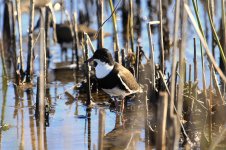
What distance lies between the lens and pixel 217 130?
279 inches

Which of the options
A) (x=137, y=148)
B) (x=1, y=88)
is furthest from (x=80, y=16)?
(x=137, y=148)

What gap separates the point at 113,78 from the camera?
309 inches

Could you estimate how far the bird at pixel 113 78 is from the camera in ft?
25.7

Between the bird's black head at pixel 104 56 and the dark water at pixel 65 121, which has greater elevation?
the bird's black head at pixel 104 56

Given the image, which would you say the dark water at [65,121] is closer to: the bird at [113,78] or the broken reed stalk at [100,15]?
the bird at [113,78]

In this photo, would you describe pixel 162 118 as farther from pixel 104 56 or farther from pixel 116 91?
pixel 104 56

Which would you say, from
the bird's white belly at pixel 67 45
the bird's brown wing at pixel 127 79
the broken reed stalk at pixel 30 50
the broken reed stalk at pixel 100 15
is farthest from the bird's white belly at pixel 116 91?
the bird's white belly at pixel 67 45

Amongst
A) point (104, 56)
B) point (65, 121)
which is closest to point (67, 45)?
point (104, 56)

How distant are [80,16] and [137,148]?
7498 mm

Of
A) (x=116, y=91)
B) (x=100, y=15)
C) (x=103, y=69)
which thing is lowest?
(x=116, y=91)

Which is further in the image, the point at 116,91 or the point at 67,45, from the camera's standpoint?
the point at 67,45

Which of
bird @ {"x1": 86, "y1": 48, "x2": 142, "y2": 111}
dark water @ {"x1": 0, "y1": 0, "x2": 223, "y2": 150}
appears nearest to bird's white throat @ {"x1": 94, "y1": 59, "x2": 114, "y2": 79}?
bird @ {"x1": 86, "y1": 48, "x2": 142, "y2": 111}

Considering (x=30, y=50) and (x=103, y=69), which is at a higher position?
(x=30, y=50)

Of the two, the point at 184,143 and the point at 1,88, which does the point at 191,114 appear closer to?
the point at 184,143
